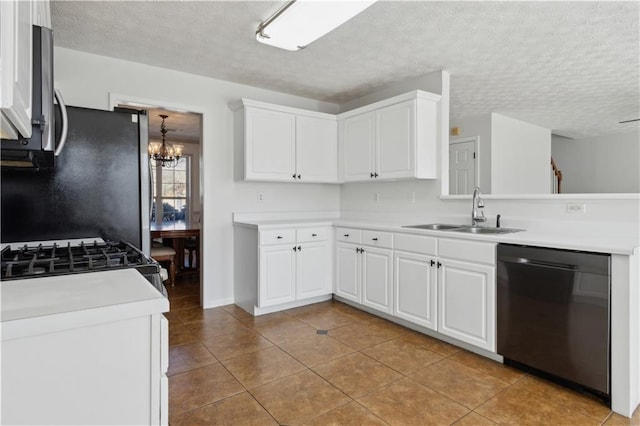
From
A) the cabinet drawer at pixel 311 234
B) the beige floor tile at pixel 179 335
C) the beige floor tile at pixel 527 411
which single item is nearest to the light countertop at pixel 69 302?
the beige floor tile at pixel 527 411

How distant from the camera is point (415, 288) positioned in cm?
302

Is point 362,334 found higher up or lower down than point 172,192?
lower down

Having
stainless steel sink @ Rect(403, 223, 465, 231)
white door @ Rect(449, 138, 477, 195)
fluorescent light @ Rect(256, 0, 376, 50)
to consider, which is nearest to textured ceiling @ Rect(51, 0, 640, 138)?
fluorescent light @ Rect(256, 0, 376, 50)

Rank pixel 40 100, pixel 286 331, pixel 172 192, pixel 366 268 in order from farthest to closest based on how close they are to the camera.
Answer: pixel 172 192 < pixel 366 268 < pixel 286 331 < pixel 40 100

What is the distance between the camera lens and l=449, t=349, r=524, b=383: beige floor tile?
2330mm

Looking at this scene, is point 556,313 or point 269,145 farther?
point 269,145

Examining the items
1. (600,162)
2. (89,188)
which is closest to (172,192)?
(89,188)

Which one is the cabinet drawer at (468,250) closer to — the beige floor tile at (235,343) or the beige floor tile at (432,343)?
the beige floor tile at (432,343)

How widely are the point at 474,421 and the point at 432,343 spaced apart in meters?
0.99

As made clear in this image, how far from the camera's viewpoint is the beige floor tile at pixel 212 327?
3.07m

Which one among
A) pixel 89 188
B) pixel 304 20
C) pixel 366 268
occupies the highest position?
pixel 304 20

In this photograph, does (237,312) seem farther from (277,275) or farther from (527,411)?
(527,411)

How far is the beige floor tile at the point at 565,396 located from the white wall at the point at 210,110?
2824mm

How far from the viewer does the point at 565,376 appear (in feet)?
7.04
